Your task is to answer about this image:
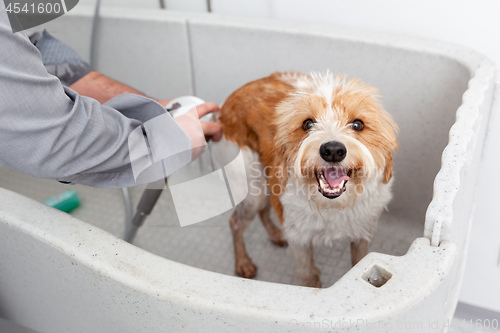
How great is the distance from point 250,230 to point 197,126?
2.54 feet

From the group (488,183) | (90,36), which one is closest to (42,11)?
(90,36)

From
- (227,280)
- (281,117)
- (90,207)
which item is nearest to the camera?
(227,280)

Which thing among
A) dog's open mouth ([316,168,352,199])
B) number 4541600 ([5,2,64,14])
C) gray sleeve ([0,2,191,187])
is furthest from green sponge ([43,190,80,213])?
dog's open mouth ([316,168,352,199])

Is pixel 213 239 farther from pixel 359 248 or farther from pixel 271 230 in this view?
pixel 359 248

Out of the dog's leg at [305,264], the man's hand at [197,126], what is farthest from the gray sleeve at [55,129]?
the dog's leg at [305,264]

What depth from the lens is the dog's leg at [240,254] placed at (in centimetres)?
173

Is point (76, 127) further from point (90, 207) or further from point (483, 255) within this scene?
point (483, 255)

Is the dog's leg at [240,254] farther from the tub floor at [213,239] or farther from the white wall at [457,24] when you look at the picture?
the white wall at [457,24]

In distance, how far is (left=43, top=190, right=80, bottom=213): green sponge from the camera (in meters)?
2.09

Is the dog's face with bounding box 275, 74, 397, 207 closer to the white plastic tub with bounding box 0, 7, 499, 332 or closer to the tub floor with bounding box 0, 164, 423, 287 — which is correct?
the white plastic tub with bounding box 0, 7, 499, 332

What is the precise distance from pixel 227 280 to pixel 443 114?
1026 millimetres

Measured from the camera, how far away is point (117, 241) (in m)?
0.94

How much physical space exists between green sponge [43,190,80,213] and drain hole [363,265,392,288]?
1.62 meters

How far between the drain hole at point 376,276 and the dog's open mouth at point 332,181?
35 cm
